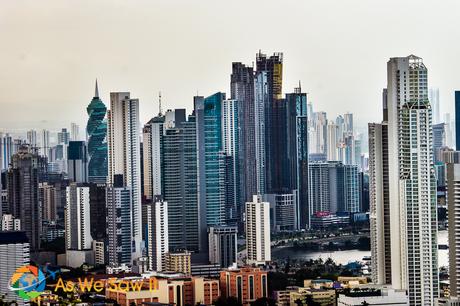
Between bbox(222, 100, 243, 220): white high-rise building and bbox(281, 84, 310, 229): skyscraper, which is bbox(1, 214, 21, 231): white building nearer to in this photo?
bbox(222, 100, 243, 220): white high-rise building

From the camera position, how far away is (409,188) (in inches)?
388

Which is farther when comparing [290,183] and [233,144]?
[290,183]

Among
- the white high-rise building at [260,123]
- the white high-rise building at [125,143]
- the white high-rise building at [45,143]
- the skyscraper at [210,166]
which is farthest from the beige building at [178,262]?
the white high-rise building at [260,123]

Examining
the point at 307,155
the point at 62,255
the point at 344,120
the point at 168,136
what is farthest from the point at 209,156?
the point at 307,155

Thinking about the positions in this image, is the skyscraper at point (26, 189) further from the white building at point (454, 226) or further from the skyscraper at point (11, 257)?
the white building at point (454, 226)

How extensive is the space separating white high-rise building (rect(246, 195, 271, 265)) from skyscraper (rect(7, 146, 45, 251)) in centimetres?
207

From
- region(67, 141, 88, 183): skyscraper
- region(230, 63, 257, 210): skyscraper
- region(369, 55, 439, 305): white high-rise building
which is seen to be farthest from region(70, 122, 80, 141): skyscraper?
region(369, 55, 439, 305): white high-rise building

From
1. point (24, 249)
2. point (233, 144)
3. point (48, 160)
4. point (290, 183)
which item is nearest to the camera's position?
point (24, 249)

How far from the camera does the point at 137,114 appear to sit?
15094 mm

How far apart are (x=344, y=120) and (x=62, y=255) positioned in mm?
4184

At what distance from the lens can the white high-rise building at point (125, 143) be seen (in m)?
14.5

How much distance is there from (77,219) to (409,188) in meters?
4.84

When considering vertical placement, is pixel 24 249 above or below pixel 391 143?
below

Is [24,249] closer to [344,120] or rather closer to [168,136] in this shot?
[168,136]
